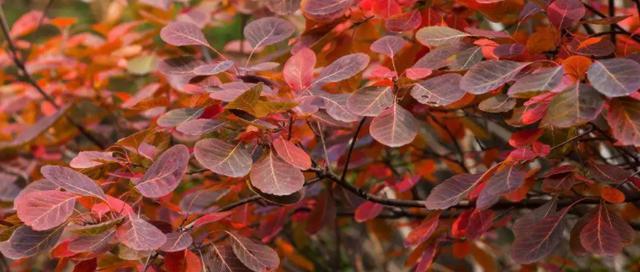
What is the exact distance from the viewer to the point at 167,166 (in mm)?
1290

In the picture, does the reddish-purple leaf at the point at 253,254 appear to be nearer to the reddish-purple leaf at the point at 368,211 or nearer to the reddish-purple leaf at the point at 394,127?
the reddish-purple leaf at the point at 394,127

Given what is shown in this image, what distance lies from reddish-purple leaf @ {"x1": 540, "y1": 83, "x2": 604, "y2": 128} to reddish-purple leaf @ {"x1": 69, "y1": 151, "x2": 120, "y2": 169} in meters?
0.68

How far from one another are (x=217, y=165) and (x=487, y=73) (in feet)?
1.36

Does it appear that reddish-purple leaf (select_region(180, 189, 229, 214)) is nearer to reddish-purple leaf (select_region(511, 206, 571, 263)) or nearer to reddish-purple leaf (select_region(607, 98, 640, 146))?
reddish-purple leaf (select_region(511, 206, 571, 263))

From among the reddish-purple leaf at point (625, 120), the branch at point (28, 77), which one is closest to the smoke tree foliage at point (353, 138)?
the reddish-purple leaf at point (625, 120)

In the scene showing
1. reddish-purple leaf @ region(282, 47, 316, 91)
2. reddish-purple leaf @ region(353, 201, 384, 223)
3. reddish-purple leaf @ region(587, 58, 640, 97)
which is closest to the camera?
reddish-purple leaf @ region(587, 58, 640, 97)

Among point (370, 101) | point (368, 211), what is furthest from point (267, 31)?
point (368, 211)

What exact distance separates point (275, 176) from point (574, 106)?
44 cm

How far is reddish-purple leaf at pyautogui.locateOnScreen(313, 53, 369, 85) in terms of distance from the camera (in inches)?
52.5

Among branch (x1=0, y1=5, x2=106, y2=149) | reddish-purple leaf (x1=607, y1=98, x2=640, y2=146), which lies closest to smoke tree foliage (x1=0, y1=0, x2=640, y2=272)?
reddish-purple leaf (x1=607, y1=98, x2=640, y2=146)

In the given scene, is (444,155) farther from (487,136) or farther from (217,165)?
(217,165)

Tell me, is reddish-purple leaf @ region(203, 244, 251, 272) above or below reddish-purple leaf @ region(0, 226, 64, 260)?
below

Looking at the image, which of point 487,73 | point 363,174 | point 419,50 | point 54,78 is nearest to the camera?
point 487,73

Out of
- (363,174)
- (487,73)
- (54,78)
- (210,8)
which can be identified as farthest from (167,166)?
(54,78)
